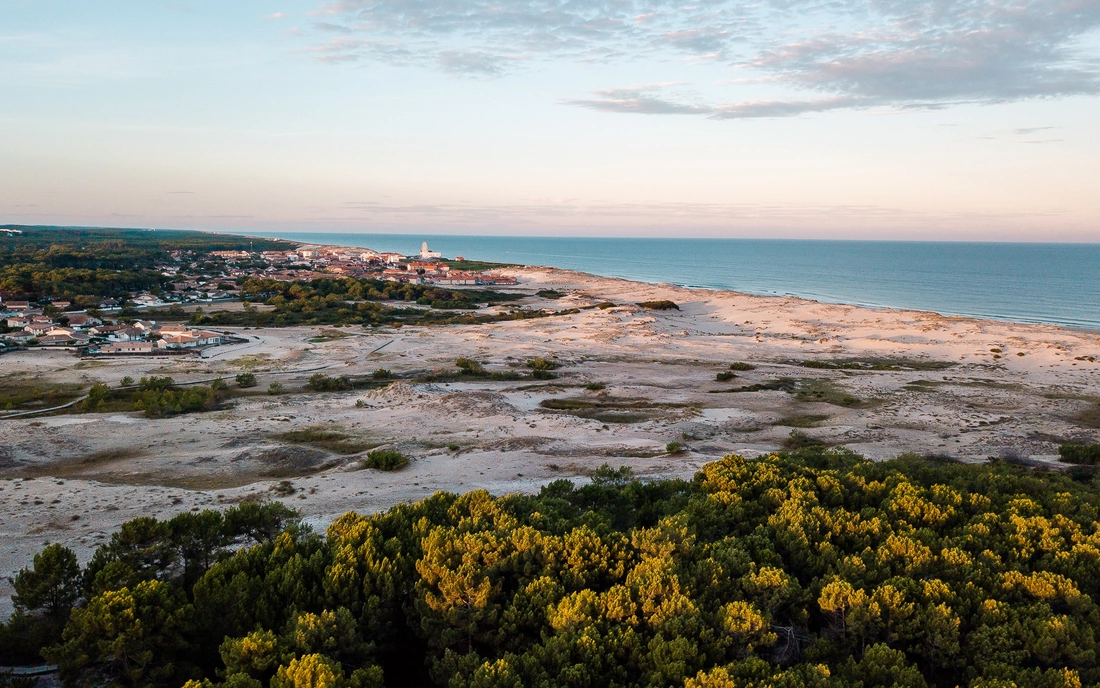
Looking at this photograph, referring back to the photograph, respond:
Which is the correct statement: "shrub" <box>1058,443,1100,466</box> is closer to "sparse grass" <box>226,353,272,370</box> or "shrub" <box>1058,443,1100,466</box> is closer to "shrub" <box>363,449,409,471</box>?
"shrub" <box>363,449,409,471</box>

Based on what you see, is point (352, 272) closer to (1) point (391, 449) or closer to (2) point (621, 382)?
(2) point (621, 382)

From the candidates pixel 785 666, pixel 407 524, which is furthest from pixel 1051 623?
pixel 407 524

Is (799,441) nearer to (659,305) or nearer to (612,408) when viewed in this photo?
(612,408)

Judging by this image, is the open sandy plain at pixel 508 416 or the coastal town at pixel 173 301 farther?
the coastal town at pixel 173 301

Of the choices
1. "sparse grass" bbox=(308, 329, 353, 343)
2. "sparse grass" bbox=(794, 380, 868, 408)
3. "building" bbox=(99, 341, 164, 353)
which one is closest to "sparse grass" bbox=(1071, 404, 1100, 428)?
"sparse grass" bbox=(794, 380, 868, 408)

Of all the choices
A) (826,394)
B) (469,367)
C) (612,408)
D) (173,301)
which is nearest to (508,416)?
(612,408)

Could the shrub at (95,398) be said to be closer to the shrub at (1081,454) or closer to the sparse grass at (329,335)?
the sparse grass at (329,335)

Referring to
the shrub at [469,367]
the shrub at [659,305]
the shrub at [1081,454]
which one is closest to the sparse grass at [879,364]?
the shrub at [1081,454]
